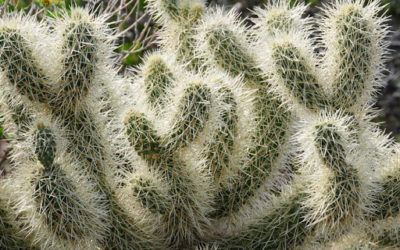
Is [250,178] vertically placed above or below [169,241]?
above

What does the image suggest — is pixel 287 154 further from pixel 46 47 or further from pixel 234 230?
pixel 46 47

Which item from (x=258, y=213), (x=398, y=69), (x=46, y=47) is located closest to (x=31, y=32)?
(x=46, y=47)

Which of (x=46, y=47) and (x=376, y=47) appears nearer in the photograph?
(x=46, y=47)

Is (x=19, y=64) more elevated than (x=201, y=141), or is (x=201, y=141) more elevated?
(x=201, y=141)

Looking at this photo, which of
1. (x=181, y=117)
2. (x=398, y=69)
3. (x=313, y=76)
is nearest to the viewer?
(x=181, y=117)

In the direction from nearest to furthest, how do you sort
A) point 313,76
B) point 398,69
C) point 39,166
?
1. point 39,166
2. point 313,76
3. point 398,69

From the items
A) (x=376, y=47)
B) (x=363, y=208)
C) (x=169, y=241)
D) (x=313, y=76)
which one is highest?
(x=376, y=47)

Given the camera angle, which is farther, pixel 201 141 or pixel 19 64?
pixel 201 141
